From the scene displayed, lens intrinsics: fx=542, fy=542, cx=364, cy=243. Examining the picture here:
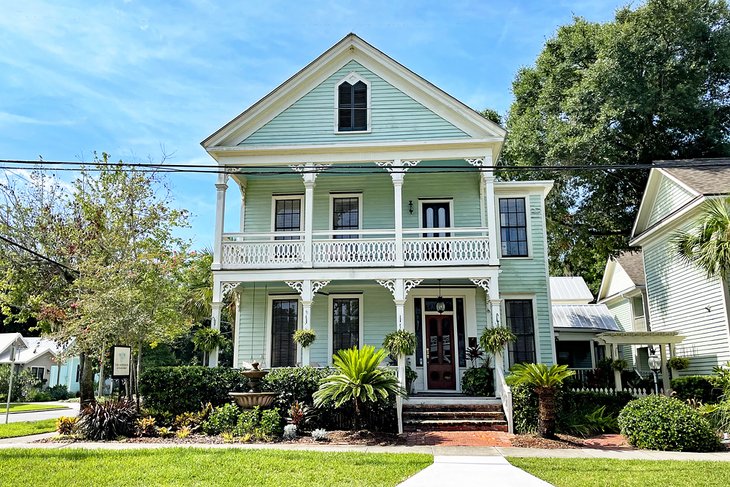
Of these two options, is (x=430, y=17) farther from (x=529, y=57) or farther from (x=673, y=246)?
(x=529, y=57)

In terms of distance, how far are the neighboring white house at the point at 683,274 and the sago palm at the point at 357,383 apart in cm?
929

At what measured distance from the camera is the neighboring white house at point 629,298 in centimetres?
2317

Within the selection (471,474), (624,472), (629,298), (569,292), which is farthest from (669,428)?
(569,292)

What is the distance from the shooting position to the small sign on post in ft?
41.2

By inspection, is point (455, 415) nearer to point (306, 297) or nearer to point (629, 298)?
point (306, 297)

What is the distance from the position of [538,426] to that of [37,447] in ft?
33.7

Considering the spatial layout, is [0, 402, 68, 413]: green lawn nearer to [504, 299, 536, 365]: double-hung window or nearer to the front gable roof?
the front gable roof

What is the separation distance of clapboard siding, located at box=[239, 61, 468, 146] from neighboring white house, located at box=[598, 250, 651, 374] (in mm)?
13069

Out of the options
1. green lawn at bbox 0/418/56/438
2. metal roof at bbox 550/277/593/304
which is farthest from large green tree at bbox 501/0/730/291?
green lawn at bbox 0/418/56/438

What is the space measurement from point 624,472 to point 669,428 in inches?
115

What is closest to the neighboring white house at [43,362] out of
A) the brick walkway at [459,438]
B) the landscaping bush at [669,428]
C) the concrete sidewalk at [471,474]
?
the brick walkway at [459,438]

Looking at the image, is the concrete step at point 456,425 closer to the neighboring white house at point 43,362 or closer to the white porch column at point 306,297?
the white porch column at point 306,297

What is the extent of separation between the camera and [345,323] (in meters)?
16.8

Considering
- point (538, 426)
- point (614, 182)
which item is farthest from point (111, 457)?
point (614, 182)
